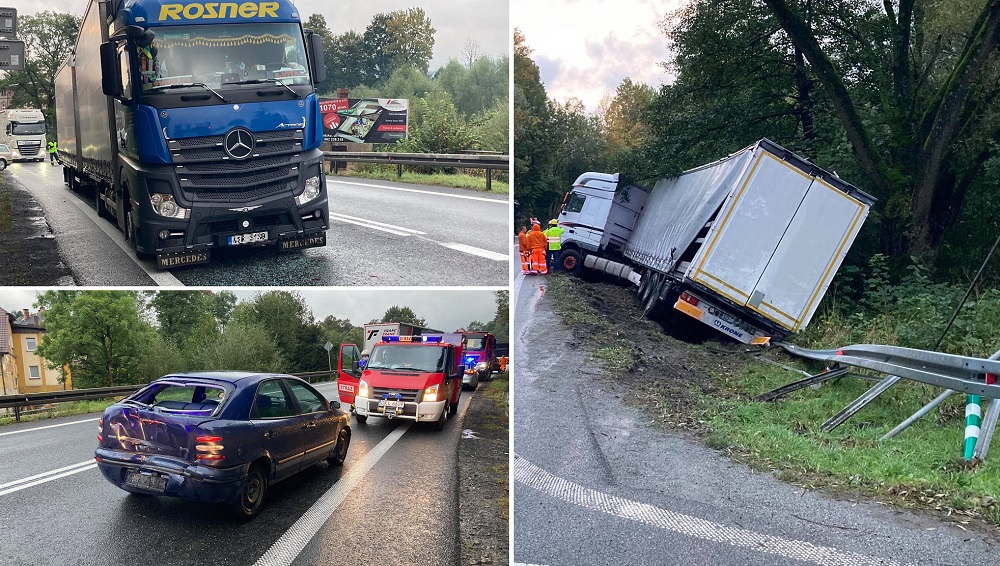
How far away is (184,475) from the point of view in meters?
5.29

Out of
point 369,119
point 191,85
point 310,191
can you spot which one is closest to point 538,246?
point 369,119

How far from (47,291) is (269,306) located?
1535 mm

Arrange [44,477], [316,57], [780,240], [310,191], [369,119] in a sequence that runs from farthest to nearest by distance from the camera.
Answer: [369,119] → [780,240] → [44,477] → [316,57] → [310,191]

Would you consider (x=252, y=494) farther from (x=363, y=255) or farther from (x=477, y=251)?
(x=477, y=251)

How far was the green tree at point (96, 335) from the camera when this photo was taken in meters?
5.88

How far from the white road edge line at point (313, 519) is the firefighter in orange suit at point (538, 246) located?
1175cm

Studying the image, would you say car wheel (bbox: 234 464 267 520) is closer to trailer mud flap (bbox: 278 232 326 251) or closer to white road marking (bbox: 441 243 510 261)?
trailer mud flap (bbox: 278 232 326 251)

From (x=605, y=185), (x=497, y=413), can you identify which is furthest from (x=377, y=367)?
(x=605, y=185)

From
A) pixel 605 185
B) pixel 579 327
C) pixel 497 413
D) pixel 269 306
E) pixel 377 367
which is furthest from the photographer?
pixel 605 185

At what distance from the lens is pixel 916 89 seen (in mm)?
16609

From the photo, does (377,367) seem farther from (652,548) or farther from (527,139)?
(527,139)

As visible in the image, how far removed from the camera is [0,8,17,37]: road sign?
5.01 metres

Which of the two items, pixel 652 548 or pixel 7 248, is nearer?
pixel 652 548

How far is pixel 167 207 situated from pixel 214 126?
76 cm
